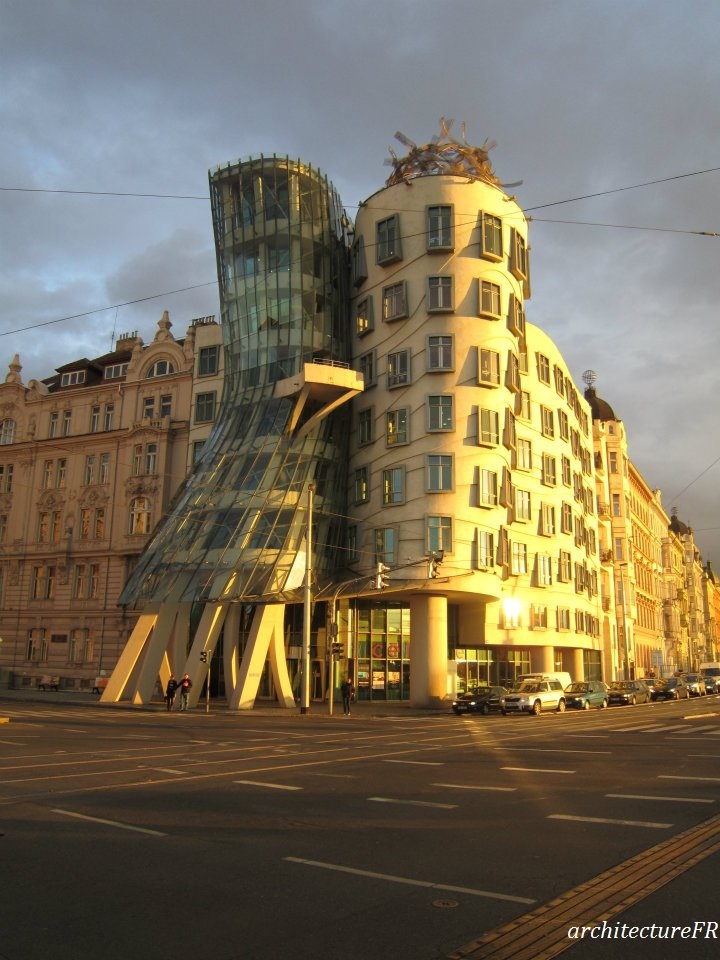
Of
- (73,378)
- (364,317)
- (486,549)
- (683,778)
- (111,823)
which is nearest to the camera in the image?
(111,823)

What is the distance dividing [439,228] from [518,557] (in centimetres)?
1944


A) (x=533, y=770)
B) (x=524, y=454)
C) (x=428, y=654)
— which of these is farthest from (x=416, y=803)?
(x=524, y=454)

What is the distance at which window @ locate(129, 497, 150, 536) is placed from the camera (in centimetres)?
5478

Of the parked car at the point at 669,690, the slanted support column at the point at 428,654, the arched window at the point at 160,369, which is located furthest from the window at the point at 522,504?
the arched window at the point at 160,369

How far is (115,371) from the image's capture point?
61.1 m

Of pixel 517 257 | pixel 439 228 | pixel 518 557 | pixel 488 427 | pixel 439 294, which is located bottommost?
pixel 518 557

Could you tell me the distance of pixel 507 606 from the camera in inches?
1863

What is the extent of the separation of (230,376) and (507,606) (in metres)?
20.9

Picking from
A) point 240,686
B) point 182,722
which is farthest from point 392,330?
point 182,722

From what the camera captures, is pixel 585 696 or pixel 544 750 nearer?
pixel 544 750

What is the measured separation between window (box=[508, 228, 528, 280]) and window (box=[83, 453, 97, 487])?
31.3 meters

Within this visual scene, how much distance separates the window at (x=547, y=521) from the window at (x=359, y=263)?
18.3 meters

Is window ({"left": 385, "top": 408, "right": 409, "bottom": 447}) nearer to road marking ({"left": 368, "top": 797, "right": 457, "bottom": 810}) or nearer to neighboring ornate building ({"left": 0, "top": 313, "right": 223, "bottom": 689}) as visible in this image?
neighboring ornate building ({"left": 0, "top": 313, "right": 223, "bottom": 689})

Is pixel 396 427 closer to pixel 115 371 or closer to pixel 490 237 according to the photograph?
pixel 490 237
